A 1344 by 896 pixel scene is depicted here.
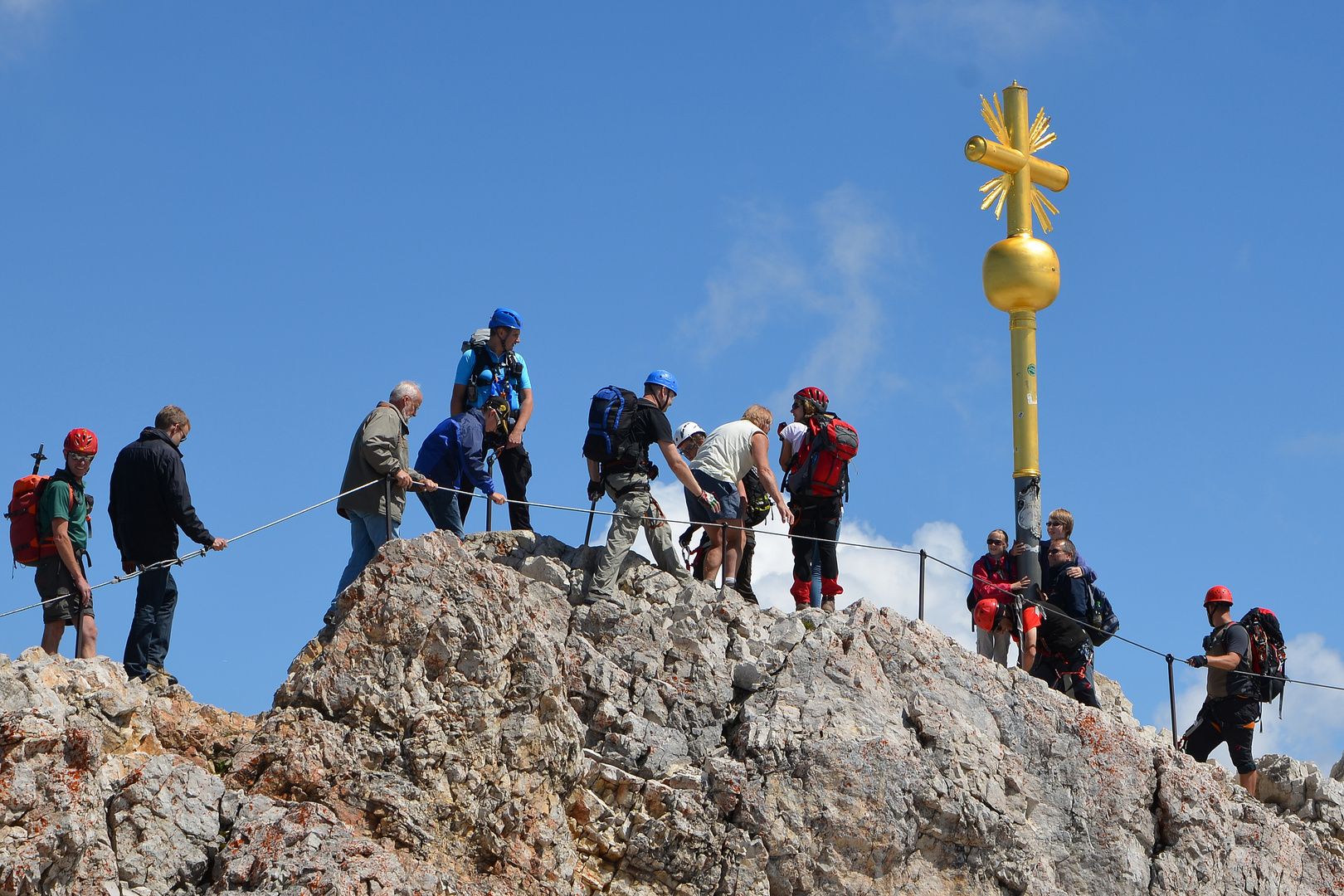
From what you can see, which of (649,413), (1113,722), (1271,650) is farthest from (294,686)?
(1271,650)

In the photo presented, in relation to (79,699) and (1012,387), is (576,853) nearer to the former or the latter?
(79,699)

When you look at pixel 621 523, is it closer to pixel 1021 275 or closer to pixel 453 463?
pixel 453 463

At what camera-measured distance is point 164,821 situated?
8961 millimetres

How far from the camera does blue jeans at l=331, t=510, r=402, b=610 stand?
37.1 feet

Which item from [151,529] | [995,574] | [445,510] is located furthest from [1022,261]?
[151,529]

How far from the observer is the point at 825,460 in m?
12.9

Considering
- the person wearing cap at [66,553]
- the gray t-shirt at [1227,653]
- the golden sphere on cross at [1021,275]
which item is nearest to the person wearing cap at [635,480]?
the person wearing cap at [66,553]

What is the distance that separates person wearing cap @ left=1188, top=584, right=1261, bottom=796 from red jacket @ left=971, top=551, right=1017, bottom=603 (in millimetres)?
1868

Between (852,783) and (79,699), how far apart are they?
5707 millimetres

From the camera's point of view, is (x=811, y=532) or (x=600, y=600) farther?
(x=811, y=532)

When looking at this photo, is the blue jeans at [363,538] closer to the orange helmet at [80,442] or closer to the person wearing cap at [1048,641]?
the orange helmet at [80,442]

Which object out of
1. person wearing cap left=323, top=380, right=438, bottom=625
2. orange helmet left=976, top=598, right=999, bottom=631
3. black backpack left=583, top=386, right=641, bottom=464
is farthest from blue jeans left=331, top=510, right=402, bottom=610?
orange helmet left=976, top=598, right=999, bottom=631

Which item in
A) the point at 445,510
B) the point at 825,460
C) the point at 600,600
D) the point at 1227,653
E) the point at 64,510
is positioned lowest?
the point at 64,510

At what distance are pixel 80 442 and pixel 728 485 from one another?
17.2 ft
